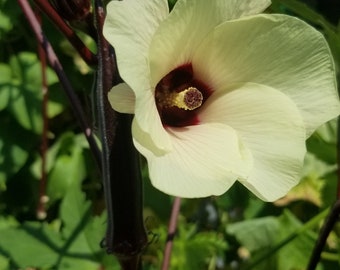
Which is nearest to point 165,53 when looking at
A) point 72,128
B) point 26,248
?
point 26,248

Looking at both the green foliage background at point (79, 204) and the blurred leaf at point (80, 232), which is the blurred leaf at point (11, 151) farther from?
the blurred leaf at point (80, 232)

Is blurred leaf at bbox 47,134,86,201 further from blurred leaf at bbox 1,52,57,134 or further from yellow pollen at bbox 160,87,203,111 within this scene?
yellow pollen at bbox 160,87,203,111

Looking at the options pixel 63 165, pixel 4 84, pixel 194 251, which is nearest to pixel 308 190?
pixel 194 251

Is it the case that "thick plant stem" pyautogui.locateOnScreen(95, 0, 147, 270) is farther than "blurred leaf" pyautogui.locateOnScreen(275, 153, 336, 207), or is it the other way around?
"blurred leaf" pyautogui.locateOnScreen(275, 153, 336, 207)

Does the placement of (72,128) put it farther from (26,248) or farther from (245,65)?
(245,65)

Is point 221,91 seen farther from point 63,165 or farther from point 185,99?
point 63,165

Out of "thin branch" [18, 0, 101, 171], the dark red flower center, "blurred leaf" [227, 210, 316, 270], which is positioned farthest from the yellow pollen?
"blurred leaf" [227, 210, 316, 270]
